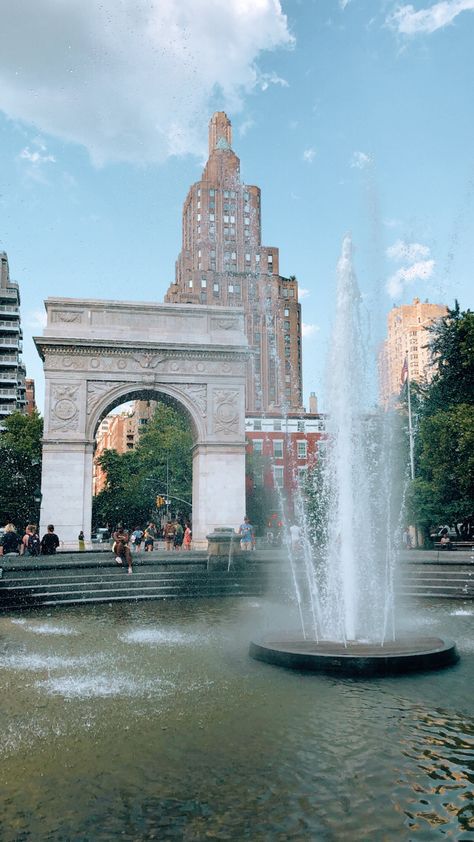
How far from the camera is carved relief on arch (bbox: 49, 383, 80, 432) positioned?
95.1ft

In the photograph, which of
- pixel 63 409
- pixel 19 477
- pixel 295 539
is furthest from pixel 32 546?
pixel 19 477

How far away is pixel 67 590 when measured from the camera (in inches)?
629

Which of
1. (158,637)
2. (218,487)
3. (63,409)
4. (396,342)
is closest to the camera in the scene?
(158,637)

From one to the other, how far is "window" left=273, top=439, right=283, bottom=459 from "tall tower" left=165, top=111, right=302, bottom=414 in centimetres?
2855

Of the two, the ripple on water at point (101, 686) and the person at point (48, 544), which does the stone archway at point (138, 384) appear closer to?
the person at point (48, 544)

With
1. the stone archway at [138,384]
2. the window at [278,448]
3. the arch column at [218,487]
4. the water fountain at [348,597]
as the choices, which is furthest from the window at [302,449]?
the water fountain at [348,597]

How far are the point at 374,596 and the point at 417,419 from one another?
88.9 feet

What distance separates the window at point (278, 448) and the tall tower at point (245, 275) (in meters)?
28.6

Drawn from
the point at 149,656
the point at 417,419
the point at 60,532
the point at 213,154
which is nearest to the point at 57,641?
the point at 149,656

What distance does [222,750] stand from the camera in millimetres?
5840

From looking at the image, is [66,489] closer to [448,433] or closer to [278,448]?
[448,433]

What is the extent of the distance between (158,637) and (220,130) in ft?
326

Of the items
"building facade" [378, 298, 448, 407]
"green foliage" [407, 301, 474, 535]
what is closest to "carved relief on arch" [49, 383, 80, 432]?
"green foliage" [407, 301, 474, 535]

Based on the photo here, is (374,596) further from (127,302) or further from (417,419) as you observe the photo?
(417,419)
